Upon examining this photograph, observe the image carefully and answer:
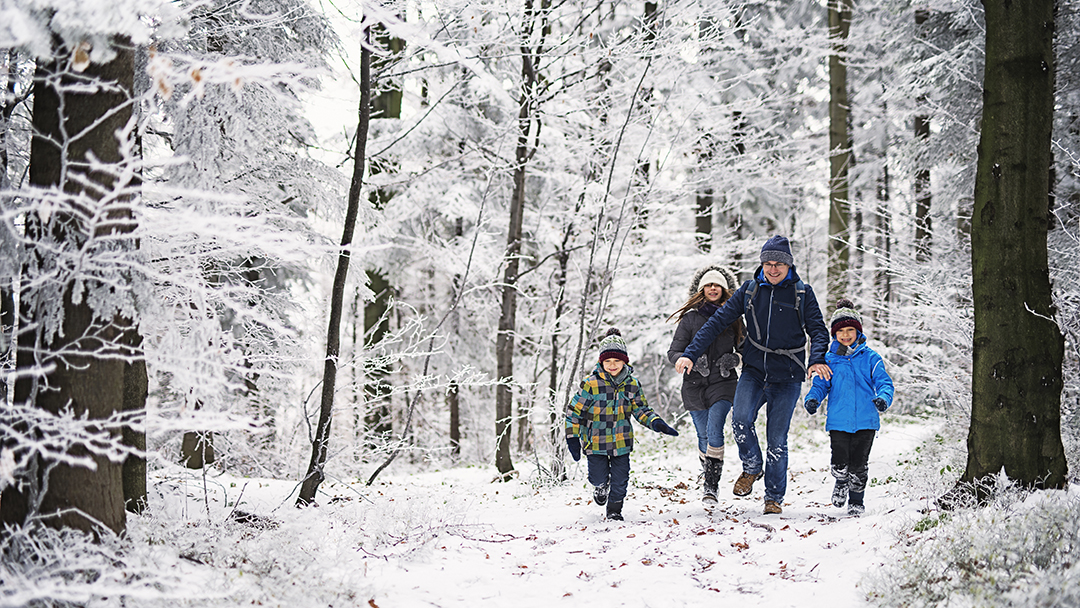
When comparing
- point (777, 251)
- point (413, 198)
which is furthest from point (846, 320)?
point (413, 198)

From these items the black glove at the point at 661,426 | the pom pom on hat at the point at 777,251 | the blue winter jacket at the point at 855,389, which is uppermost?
the pom pom on hat at the point at 777,251

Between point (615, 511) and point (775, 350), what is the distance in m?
1.90

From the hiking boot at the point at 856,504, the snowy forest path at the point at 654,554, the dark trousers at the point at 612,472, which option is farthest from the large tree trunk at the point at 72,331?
the hiking boot at the point at 856,504

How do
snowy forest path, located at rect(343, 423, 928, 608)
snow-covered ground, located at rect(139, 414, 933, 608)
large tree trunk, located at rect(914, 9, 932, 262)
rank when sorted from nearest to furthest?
Answer: snow-covered ground, located at rect(139, 414, 933, 608) → snowy forest path, located at rect(343, 423, 928, 608) → large tree trunk, located at rect(914, 9, 932, 262)

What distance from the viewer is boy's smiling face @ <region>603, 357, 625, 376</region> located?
227 inches

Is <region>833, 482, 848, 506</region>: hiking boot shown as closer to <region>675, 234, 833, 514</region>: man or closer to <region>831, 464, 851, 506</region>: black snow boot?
<region>831, 464, 851, 506</region>: black snow boot

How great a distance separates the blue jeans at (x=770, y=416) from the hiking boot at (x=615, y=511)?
1.13 m

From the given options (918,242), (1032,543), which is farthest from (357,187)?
(918,242)

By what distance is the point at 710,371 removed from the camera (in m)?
6.24

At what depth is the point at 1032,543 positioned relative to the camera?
11.4ft

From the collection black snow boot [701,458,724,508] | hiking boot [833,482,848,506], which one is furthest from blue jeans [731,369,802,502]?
hiking boot [833,482,848,506]

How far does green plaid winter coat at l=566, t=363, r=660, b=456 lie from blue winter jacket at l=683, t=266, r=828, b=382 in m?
0.95

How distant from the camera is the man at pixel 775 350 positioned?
5.52 m

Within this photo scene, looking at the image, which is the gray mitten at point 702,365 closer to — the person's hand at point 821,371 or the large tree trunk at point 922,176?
the person's hand at point 821,371
